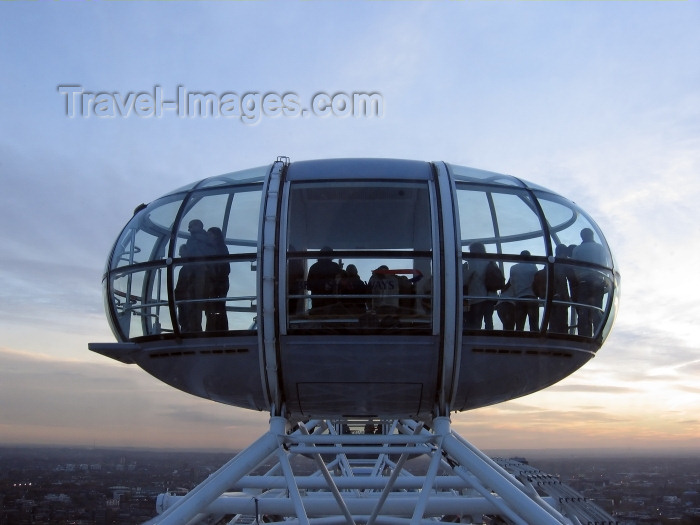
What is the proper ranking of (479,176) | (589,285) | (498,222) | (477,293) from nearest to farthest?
(477,293) → (498,222) → (589,285) → (479,176)

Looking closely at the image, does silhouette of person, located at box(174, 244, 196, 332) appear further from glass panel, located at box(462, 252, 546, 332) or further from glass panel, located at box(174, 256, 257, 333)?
glass panel, located at box(462, 252, 546, 332)

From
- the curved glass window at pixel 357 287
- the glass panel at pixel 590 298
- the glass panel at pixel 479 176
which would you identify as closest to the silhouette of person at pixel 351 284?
the curved glass window at pixel 357 287

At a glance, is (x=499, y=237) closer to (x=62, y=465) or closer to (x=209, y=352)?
(x=209, y=352)

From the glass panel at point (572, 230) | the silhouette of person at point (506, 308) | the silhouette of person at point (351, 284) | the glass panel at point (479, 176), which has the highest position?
the glass panel at point (479, 176)

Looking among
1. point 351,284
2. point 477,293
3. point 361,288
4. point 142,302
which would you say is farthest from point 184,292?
point 477,293

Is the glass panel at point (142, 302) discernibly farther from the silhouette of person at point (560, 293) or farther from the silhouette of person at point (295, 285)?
the silhouette of person at point (560, 293)

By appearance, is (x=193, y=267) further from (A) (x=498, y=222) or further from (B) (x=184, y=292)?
(A) (x=498, y=222)
